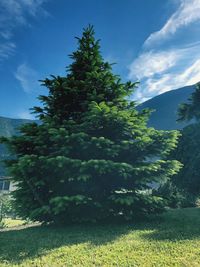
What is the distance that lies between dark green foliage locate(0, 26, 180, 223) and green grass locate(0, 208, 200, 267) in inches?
32.3

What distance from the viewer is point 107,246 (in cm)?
683

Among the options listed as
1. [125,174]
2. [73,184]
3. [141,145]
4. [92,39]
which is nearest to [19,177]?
[73,184]

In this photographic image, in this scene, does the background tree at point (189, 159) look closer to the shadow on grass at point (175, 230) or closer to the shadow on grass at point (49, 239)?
the shadow on grass at point (175, 230)

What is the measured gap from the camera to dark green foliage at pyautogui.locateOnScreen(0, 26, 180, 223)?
30.3 feet

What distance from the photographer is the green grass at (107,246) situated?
5876mm

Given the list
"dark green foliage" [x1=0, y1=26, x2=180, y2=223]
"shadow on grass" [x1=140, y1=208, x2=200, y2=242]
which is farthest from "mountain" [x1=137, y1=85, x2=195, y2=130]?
"shadow on grass" [x1=140, y1=208, x2=200, y2=242]

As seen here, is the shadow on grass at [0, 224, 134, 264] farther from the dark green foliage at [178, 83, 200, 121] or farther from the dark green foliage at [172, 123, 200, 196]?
the dark green foliage at [178, 83, 200, 121]

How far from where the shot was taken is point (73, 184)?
9.94m

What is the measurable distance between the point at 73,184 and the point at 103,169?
67.4 inches

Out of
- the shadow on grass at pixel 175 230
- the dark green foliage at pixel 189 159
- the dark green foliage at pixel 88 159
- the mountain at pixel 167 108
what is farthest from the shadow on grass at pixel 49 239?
the mountain at pixel 167 108

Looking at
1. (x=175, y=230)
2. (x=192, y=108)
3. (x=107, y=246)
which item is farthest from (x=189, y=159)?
(x=107, y=246)

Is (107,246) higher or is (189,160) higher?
(189,160)

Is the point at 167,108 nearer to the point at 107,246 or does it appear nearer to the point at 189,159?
the point at 189,159

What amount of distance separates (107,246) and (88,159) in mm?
3836
